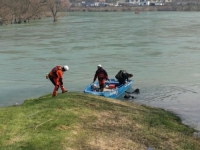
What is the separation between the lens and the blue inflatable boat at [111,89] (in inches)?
686

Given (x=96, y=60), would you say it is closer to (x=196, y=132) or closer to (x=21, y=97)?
(x=21, y=97)

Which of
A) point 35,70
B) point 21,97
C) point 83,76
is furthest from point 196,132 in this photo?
point 35,70

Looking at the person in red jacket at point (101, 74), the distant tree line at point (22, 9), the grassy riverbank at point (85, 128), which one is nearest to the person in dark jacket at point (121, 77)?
the person in red jacket at point (101, 74)

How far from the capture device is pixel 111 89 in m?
18.5

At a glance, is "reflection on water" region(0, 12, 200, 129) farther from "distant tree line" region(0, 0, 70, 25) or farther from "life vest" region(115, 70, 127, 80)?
"distant tree line" region(0, 0, 70, 25)

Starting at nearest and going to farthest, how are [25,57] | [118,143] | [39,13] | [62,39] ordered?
[118,143]
[25,57]
[62,39]
[39,13]

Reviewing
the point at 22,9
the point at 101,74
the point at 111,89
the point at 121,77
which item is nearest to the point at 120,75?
the point at 121,77

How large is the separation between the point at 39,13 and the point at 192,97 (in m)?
73.2

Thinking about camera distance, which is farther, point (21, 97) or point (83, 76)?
point (83, 76)

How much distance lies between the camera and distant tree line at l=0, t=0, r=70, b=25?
74.1 meters

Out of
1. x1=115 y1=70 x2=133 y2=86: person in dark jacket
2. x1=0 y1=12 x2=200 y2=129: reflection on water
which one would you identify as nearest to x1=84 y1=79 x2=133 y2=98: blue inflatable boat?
x1=115 y1=70 x2=133 y2=86: person in dark jacket

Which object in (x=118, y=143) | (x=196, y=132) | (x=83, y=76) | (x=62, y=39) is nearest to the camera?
(x=118, y=143)

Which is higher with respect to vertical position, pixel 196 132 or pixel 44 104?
pixel 44 104

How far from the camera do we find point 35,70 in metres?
26.5
